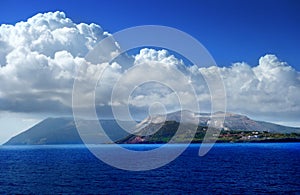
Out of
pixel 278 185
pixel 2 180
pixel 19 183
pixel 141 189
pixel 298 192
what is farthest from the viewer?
pixel 2 180

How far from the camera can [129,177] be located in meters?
95.4

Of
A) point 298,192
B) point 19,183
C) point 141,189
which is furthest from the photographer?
point 19,183

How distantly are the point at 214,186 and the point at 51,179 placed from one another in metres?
45.8

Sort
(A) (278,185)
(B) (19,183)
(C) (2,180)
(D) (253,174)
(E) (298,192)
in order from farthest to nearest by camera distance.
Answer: (D) (253,174), (C) (2,180), (B) (19,183), (A) (278,185), (E) (298,192)

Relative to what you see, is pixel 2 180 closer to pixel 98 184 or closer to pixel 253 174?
pixel 98 184

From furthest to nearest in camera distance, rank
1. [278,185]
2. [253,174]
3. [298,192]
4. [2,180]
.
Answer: [253,174] → [2,180] → [278,185] → [298,192]

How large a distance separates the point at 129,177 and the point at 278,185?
39.5 m

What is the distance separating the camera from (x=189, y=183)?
8456cm

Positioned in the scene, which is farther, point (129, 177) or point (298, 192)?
point (129, 177)

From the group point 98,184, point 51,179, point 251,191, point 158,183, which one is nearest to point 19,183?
point 51,179

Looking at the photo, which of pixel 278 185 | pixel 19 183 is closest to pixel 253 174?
pixel 278 185

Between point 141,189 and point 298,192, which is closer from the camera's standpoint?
point 298,192

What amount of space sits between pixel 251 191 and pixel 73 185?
42.1 m

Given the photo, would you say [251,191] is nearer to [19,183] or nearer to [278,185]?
[278,185]
